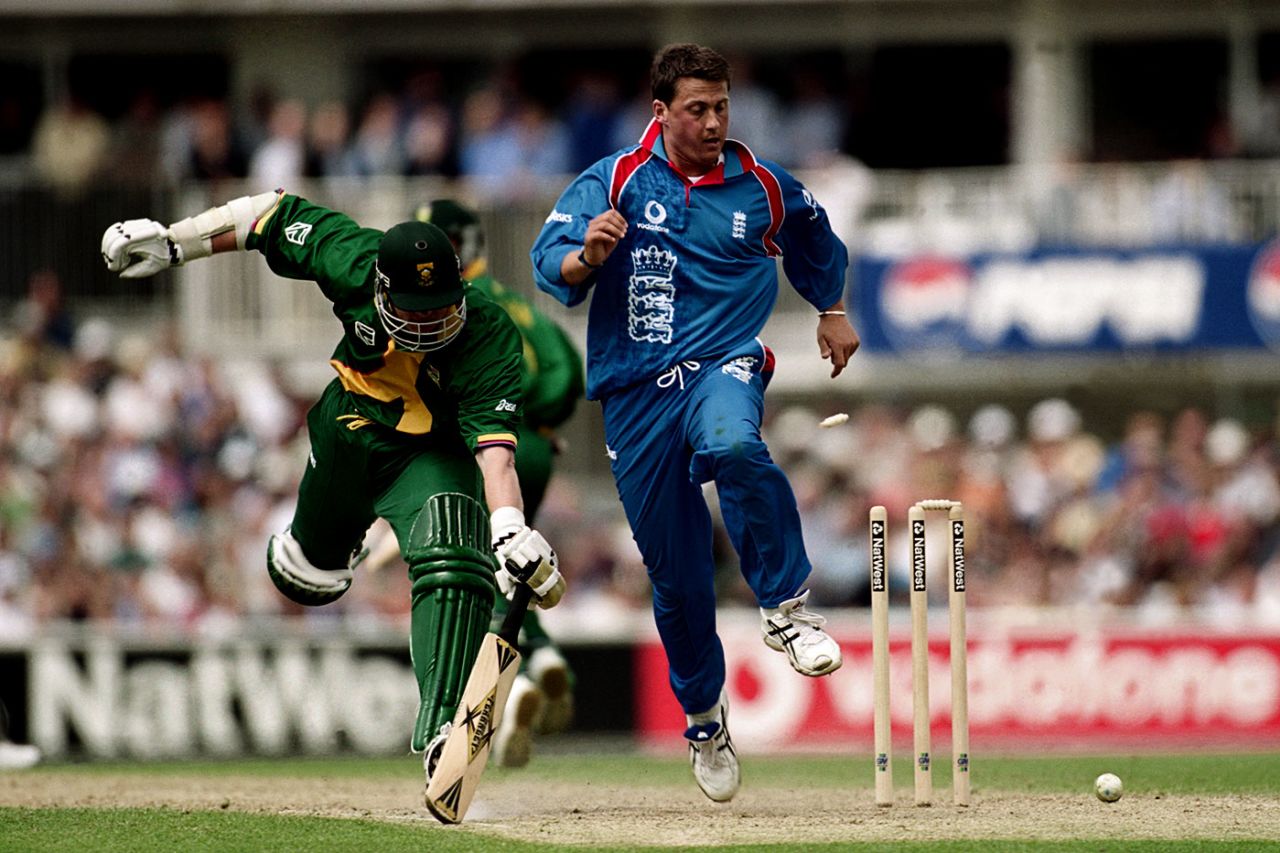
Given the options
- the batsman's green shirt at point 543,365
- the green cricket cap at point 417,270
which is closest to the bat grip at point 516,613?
the green cricket cap at point 417,270

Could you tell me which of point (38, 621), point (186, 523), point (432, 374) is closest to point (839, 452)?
point (186, 523)

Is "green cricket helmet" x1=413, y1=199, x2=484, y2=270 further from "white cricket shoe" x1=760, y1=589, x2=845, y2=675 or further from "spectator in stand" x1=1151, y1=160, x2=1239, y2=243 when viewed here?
"spectator in stand" x1=1151, y1=160, x2=1239, y2=243

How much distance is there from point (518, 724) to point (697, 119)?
367 cm

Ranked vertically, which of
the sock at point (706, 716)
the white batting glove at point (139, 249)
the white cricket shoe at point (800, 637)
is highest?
the white batting glove at point (139, 249)

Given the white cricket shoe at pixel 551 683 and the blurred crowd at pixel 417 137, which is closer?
the white cricket shoe at pixel 551 683

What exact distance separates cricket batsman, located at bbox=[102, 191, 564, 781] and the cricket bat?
79 millimetres

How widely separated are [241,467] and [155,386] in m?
1.12

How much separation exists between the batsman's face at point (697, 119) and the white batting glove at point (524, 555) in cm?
152

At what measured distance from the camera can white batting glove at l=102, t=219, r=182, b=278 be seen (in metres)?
7.75

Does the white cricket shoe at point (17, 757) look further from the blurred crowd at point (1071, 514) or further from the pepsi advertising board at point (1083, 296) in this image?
the pepsi advertising board at point (1083, 296)

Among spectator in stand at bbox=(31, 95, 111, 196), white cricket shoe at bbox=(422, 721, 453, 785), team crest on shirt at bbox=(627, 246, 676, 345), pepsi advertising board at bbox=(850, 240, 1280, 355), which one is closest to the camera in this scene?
white cricket shoe at bbox=(422, 721, 453, 785)

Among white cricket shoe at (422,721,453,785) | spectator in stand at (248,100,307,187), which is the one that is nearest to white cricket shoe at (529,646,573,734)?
white cricket shoe at (422,721,453,785)

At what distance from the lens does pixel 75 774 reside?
37.1ft

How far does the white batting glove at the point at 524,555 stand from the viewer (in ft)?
23.4
